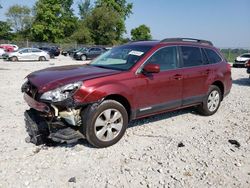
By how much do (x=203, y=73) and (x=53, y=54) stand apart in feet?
94.7

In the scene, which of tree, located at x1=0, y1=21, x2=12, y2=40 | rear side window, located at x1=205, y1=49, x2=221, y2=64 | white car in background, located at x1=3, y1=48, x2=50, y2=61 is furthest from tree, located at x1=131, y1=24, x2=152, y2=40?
rear side window, located at x1=205, y1=49, x2=221, y2=64

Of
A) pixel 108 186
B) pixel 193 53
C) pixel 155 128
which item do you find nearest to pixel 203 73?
pixel 193 53

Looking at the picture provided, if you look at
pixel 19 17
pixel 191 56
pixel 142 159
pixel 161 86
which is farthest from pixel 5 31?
pixel 142 159

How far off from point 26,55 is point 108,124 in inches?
938

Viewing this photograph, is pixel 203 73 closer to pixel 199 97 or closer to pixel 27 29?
pixel 199 97

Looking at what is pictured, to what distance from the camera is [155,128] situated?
566 centimetres

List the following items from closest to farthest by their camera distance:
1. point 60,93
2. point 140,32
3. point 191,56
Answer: point 60,93
point 191,56
point 140,32

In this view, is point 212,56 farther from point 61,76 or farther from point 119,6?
point 119,6

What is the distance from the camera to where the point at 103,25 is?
5922 cm

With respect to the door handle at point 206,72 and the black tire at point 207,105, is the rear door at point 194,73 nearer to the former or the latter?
the door handle at point 206,72

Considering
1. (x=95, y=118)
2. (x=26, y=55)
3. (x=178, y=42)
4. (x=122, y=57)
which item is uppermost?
(x=178, y=42)

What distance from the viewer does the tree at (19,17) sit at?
2749 inches

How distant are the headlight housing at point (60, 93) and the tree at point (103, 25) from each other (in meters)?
56.1

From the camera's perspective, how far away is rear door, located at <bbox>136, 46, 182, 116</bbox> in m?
5.03
